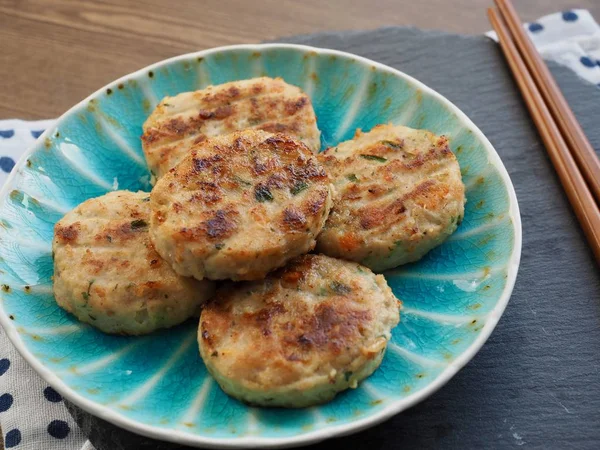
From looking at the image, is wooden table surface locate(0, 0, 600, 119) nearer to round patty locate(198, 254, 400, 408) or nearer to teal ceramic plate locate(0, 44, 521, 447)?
teal ceramic plate locate(0, 44, 521, 447)

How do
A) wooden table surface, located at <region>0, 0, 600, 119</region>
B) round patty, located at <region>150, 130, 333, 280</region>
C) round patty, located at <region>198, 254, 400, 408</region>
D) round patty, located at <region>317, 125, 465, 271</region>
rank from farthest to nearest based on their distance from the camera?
wooden table surface, located at <region>0, 0, 600, 119</region>
round patty, located at <region>317, 125, 465, 271</region>
round patty, located at <region>150, 130, 333, 280</region>
round patty, located at <region>198, 254, 400, 408</region>

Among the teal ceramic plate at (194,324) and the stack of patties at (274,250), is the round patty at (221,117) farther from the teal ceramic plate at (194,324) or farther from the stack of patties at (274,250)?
the teal ceramic plate at (194,324)

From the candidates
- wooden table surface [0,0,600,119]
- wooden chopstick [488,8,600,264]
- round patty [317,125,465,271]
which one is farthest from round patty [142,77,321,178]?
wooden table surface [0,0,600,119]

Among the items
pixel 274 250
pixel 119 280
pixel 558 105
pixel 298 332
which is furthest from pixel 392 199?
pixel 558 105

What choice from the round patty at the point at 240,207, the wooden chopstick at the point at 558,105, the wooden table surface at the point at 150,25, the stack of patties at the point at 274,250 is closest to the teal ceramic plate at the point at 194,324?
the stack of patties at the point at 274,250

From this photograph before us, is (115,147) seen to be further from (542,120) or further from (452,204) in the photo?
(542,120)

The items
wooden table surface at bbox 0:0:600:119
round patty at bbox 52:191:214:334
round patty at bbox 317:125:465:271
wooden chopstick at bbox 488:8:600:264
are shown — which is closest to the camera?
round patty at bbox 52:191:214:334

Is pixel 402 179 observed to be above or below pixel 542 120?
above

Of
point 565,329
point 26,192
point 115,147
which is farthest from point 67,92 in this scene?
point 565,329
